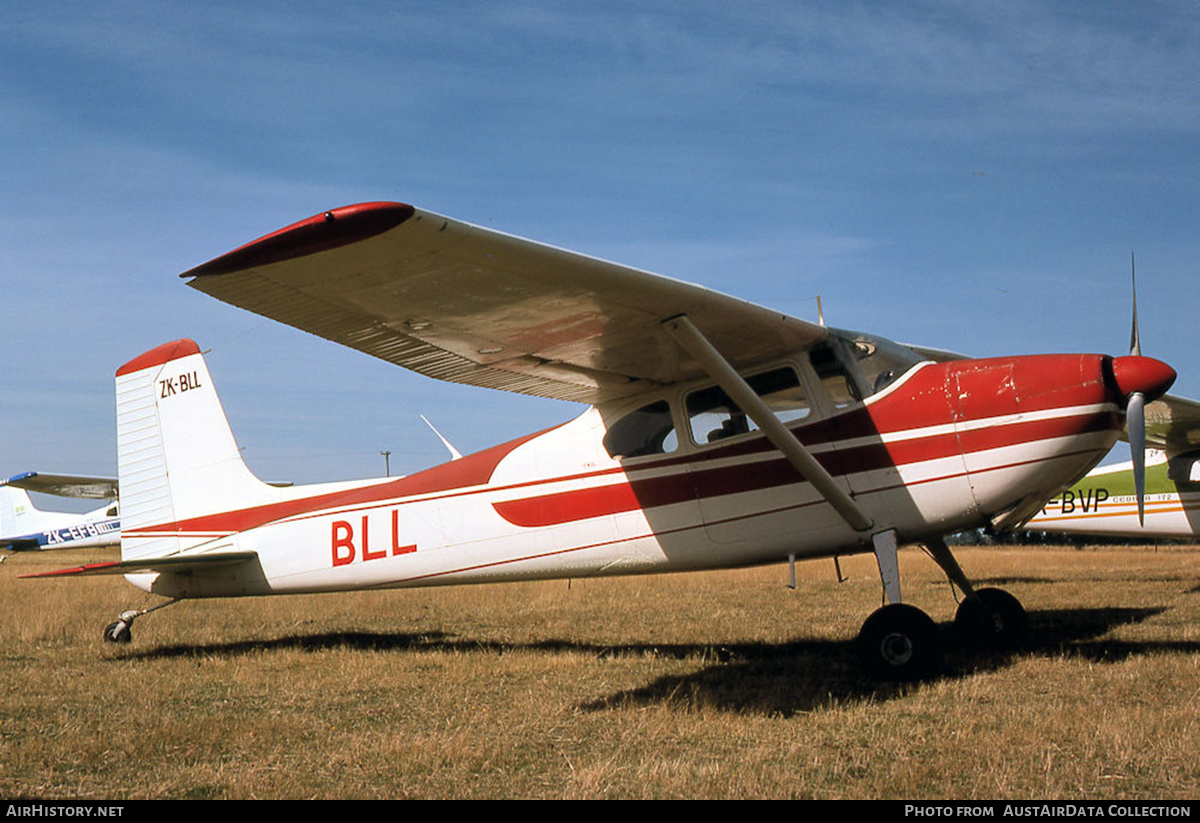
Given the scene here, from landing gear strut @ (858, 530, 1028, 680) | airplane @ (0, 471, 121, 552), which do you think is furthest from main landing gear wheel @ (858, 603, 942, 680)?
airplane @ (0, 471, 121, 552)

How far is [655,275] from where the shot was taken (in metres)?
5.77

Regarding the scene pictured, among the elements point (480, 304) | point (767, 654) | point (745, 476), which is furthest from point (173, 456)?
point (767, 654)

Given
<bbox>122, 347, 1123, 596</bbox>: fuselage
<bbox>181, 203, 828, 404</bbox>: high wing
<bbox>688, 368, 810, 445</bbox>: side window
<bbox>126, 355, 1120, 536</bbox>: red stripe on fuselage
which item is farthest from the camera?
<bbox>688, 368, 810, 445</bbox>: side window

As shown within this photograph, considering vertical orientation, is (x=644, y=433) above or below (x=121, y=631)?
above

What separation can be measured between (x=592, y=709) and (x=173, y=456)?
6.01 metres

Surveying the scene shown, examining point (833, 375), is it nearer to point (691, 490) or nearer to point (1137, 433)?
point (691, 490)

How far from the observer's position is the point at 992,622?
8.00 metres

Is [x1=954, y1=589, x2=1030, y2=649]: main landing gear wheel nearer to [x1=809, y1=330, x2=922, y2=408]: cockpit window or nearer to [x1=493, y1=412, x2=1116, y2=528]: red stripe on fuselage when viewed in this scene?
[x1=493, y1=412, x2=1116, y2=528]: red stripe on fuselage

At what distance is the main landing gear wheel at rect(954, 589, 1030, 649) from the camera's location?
795 cm

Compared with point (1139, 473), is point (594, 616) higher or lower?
lower

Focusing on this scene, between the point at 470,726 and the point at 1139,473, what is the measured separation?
15.2 ft

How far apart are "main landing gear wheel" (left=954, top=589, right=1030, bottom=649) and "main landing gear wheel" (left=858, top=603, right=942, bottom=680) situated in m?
1.78
